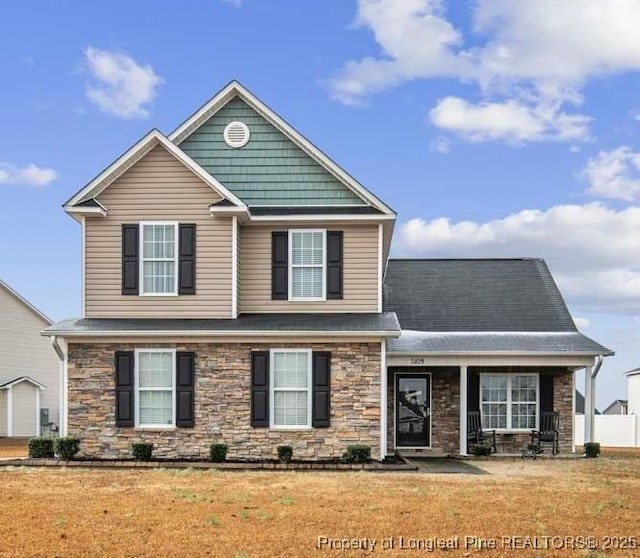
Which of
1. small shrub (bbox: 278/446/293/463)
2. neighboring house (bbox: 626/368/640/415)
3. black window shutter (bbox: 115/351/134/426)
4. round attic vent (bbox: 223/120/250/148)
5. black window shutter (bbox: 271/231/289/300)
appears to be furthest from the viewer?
neighboring house (bbox: 626/368/640/415)

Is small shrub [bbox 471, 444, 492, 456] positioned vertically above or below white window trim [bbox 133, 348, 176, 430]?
below

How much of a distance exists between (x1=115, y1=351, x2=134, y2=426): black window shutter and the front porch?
6.81 meters

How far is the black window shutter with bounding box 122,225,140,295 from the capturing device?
19547 mm

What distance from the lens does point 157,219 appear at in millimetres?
19562

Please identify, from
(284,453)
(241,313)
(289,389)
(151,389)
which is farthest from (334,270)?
(151,389)

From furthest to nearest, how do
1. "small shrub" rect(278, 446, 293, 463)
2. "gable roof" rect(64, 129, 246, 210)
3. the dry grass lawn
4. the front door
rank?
the front door, "gable roof" rect(64, 129, 246, 210), "small shrub" rect(278, 446, 293, 463), the dry grass lawn

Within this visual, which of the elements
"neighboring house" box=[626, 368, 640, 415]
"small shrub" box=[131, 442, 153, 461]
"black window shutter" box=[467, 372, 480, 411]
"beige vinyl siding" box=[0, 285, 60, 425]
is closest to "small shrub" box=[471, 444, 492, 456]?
"black window shutter" box=[467, 372, 480, 411]

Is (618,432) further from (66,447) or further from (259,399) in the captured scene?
(66,447)

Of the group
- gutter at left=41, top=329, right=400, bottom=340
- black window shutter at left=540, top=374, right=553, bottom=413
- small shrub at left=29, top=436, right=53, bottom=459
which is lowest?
small shrub at left=29, top=436, right=53, bottom=459

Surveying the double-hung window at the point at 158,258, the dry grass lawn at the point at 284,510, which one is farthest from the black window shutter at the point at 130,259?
the dry grass lawn at the point at 284,510

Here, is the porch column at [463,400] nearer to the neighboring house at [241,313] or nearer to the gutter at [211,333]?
the neighboring house at [241,313]

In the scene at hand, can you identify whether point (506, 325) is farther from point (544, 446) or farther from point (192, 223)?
point (192, 223)

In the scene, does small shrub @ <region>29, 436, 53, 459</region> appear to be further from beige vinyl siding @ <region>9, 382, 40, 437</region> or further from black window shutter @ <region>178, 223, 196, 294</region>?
beige vinyl siding @ <region>9, 382, 40, 437</region>

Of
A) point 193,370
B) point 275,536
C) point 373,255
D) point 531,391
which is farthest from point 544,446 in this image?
point 275,536
